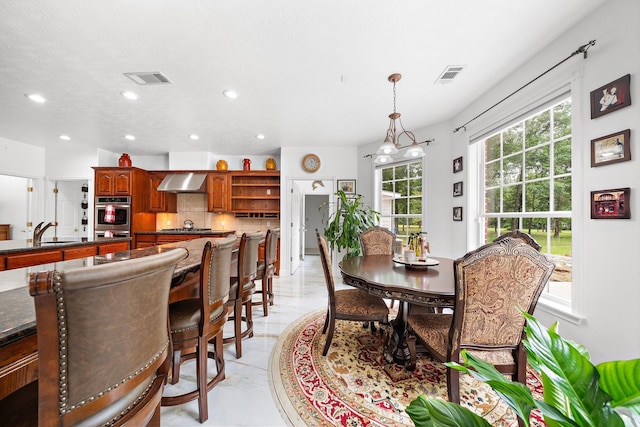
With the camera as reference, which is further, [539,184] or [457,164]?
[457,164]

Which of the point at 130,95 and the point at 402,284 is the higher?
the point at 130,95

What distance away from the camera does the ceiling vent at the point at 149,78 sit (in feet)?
8.14

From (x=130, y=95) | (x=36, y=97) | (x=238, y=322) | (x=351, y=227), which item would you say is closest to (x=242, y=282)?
(x=238, y=322)

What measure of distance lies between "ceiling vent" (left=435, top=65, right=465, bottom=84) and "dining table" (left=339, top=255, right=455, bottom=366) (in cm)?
187

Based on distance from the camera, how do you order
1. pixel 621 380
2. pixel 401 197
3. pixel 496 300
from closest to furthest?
pixel 621 380, pixel 496 300, pixel 401 197

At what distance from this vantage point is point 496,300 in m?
1.28

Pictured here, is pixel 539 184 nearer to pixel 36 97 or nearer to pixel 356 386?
pixel 356 386

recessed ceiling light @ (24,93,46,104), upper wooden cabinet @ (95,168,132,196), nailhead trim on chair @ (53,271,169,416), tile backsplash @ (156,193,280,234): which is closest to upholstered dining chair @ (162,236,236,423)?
nailhead trim on chair @ (53,271,169,416)

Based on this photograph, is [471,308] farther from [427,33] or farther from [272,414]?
[427,33]

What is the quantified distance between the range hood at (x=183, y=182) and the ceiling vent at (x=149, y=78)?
2.50 m

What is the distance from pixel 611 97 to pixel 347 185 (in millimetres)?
3589

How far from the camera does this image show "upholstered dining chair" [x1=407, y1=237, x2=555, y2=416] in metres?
1.24

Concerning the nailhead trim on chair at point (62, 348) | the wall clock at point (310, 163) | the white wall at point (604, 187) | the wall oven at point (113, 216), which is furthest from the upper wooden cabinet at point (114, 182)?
the white wall at point (604, 187)

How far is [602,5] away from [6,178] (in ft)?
32.4
